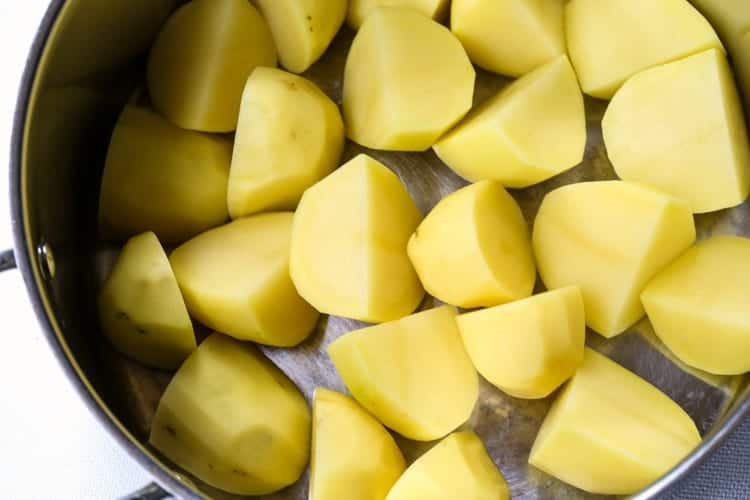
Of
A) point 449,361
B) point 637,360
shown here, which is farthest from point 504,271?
point 637,360

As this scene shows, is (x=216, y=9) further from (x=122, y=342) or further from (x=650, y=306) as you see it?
(x=650, y=306)

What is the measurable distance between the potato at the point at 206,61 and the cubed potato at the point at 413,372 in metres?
0.36

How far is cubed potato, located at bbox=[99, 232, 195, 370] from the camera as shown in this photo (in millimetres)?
1024

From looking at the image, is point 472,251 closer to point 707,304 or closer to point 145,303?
point 707,304

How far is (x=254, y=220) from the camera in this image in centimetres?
109

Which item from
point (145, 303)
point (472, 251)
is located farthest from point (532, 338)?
point (145, 303)

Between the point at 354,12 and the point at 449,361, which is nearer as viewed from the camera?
the point at 449,361

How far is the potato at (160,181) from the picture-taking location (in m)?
1.09

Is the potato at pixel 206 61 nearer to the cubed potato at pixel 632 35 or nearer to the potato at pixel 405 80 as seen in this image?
the potato at pixel 405 80

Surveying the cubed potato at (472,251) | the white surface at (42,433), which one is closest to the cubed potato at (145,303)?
the white surface at (42,433)

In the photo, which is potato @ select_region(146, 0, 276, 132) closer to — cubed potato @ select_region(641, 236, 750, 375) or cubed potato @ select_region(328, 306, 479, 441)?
cubed potato @ select_region(328, 306, 479, 441)

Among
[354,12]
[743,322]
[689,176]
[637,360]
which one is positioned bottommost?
[637,360]

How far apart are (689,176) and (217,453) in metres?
0.68

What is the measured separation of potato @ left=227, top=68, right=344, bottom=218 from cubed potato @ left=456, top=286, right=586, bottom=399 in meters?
0.29
